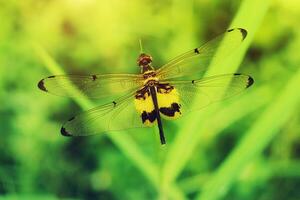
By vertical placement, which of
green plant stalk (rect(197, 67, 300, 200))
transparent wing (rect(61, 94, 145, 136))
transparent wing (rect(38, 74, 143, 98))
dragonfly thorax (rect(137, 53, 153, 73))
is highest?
dragonfly thorax (rect(137, 53, 153, 73))

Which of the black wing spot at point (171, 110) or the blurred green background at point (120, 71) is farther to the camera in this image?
the blurred green background at point (120, 71)

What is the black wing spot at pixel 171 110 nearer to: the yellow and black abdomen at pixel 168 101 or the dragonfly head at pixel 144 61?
the yellow and black abdomen at pixel 168 101

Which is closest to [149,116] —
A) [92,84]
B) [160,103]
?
[160,103]

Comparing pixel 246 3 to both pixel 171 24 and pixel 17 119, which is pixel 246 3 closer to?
pixel 171 24

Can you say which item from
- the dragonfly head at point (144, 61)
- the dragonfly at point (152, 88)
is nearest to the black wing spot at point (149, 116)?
the dragonfly at point (152, 88)

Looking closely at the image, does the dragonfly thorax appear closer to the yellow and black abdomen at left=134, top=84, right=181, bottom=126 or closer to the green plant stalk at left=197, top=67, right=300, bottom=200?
the yellow and black abdomen at left=134, top=84, right=181, bottom=126

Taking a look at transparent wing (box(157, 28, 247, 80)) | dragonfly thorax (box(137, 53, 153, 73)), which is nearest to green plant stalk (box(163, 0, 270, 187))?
transparent wing (box(157, 28, 247, 80))
